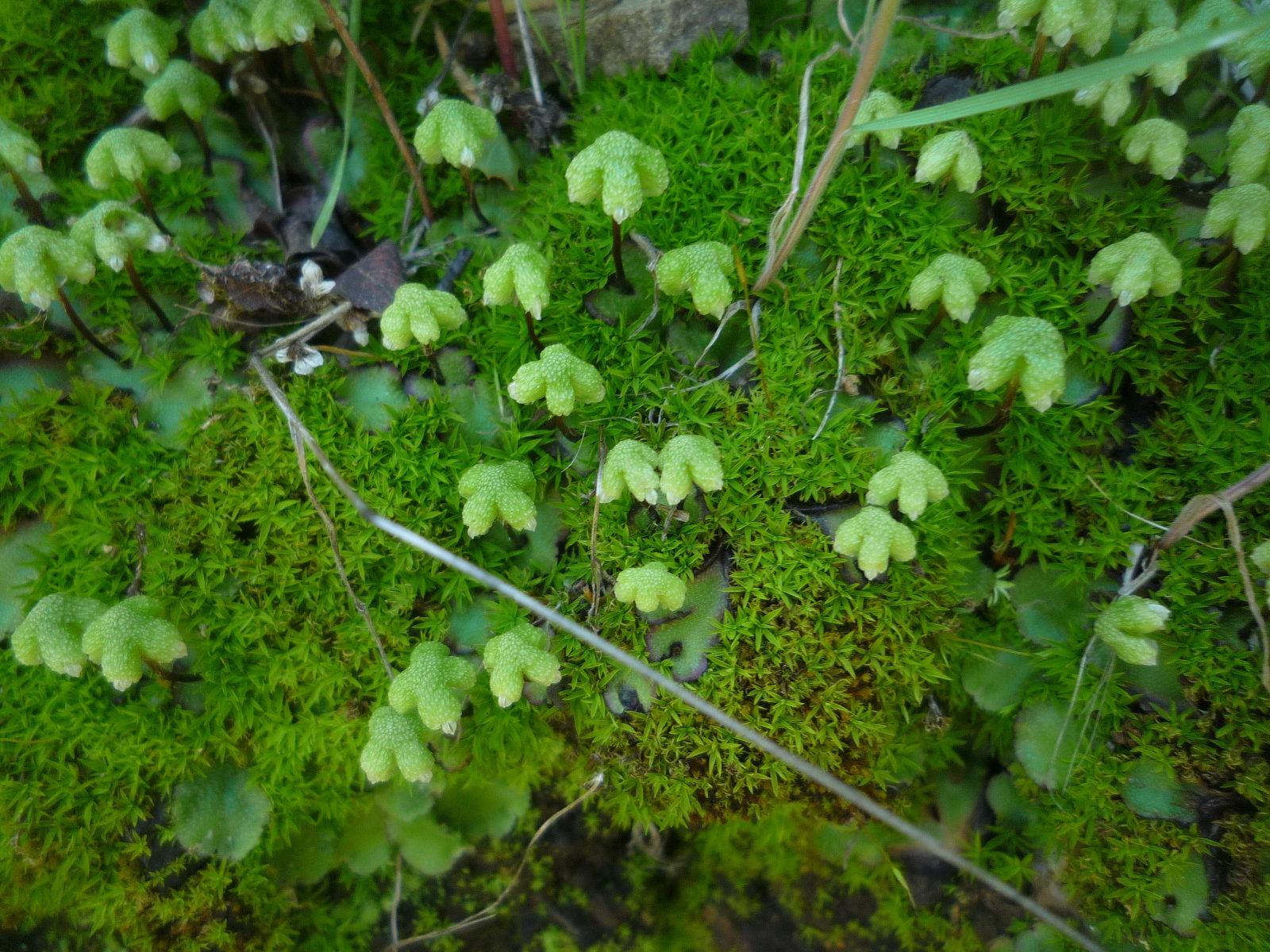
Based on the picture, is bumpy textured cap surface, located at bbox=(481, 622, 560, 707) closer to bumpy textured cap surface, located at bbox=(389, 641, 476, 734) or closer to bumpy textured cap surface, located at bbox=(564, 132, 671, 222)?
bumpy textured cap surface, located at bbox=(389, 641, 476, 734)

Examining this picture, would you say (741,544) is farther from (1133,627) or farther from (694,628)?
(1133,627)

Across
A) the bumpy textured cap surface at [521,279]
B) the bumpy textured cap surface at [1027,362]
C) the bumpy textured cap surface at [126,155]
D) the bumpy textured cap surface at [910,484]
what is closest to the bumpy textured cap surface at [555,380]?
the bumpy textured cap surface at [521,279]

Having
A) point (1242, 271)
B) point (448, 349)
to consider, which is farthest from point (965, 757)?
point (448, 349)

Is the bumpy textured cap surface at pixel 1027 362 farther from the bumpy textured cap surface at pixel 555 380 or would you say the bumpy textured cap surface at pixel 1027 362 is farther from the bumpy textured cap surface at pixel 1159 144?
the bumpy textured cap surface at pixel 555 380

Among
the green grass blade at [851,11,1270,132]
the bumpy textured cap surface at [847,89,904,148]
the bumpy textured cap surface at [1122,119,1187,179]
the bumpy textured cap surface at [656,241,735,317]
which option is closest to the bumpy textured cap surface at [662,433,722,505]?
the bumpy textured cap surface at [656,241,735,317]

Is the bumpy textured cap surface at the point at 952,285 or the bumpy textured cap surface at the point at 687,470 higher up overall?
the bumpy textured cap surface at the point at 952,285

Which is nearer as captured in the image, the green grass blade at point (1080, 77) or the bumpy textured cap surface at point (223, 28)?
the green grass blade at point (1080, 77)

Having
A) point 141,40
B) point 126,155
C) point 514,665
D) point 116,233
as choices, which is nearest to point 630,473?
point 514,665
